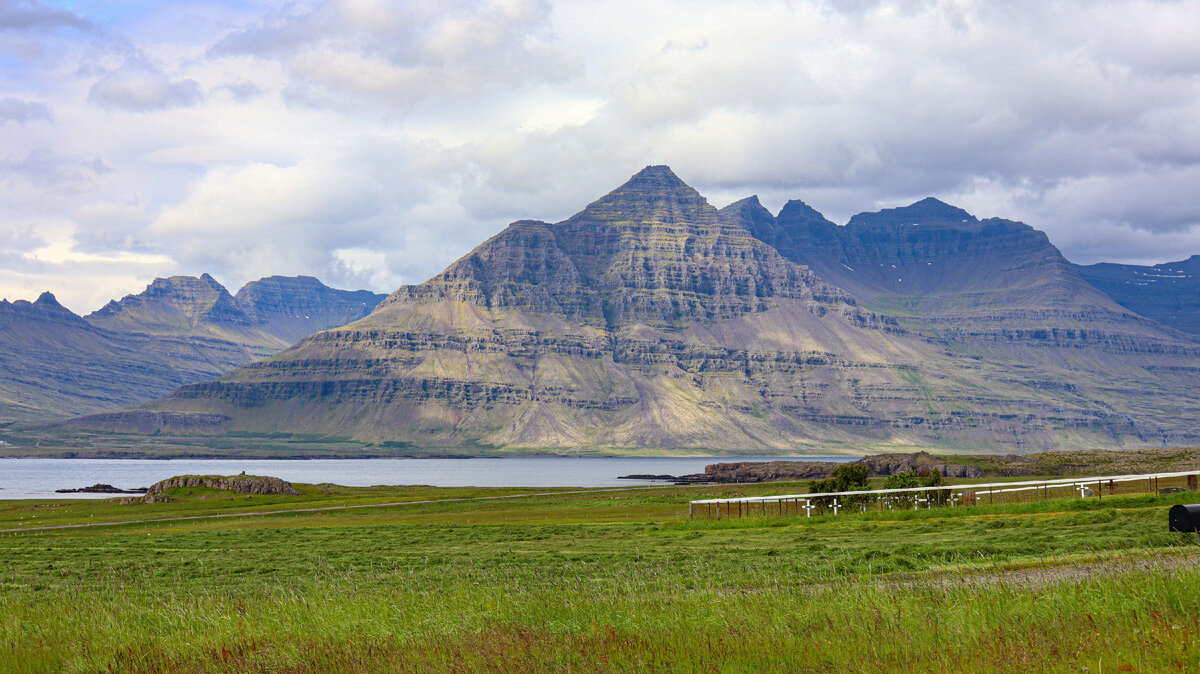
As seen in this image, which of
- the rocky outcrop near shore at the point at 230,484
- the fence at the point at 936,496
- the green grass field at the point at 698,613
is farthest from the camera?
the rocky outcrop near shore at the point at 230,484

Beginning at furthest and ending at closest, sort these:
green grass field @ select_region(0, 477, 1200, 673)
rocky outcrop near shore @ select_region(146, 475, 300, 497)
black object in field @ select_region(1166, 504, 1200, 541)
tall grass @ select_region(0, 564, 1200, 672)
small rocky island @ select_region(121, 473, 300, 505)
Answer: rocky outcrop near shore @ select_region(146, 475, 300, 497) → small rocky island @ select_region(121, 473, 300, 505) → black object in field @ select_region(1166, 504, 1200, 541) → green grass field @ select_region(0, 477, 1200, 673) → tall grass @ select_region(0, 564, 1200, 672)

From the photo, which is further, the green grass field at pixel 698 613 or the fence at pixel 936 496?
the fence at pixel 936 496

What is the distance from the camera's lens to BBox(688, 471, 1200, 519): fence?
61.7 m

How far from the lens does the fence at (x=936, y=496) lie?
61.7m

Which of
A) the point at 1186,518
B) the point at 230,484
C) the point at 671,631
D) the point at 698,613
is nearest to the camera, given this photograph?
the point at 671,631

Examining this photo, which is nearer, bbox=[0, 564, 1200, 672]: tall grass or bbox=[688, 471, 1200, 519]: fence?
bbox=[0, 564, 1200, 672]: tall grass

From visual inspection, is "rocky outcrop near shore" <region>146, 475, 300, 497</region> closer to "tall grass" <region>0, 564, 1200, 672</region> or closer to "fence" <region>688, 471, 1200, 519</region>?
"fence" <region>688, 471, 1200, 519</region>

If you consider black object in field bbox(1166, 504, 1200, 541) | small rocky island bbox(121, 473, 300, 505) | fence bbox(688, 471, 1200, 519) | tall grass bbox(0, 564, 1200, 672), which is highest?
black object in field bbox(1166, 504, 1200, 541)

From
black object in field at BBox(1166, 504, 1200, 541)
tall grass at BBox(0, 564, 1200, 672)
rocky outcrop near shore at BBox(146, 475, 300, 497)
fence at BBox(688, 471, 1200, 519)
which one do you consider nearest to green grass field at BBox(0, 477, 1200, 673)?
tall grass at BBox(0, 564, 1200, 672)

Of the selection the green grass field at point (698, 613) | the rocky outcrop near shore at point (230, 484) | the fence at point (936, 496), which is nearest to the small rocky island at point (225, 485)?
the rocky outcrop near shore at point (230, 484)

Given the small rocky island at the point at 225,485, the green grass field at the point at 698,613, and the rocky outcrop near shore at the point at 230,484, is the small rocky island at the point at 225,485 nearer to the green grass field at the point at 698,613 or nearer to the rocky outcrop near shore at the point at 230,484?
the rocky outcrop near shore at the point at 230,484

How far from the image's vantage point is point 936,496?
216ft

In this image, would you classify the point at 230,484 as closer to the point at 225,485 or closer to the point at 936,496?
the point at 225,485

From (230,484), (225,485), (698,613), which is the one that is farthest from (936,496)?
(225,485)
